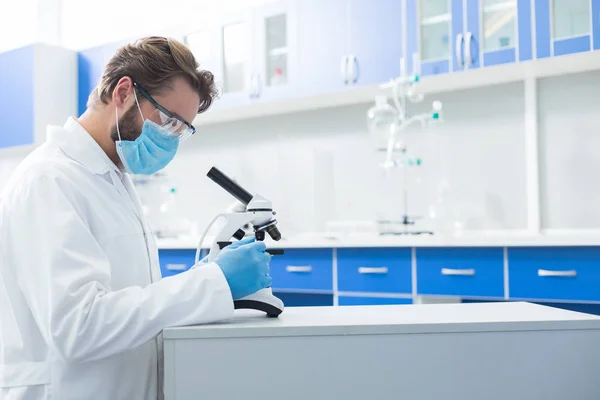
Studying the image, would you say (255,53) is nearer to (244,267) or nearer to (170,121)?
(170,121)

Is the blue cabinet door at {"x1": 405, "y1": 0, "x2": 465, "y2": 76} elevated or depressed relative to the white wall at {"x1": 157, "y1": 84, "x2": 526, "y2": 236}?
elevated

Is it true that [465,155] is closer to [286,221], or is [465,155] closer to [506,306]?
[286,221]

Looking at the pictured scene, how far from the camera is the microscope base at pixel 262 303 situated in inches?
43.9

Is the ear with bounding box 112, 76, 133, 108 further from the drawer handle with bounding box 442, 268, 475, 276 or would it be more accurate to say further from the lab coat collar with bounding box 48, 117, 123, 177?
the drawer handle with bounding box 442, 268, 475, 276

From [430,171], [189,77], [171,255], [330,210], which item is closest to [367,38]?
[430,171]

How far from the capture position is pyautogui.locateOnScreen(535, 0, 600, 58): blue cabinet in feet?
8.46

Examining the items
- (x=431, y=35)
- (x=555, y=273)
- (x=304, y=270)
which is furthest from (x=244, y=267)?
(x=431, y=35)

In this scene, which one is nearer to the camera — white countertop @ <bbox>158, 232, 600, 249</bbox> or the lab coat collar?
the lab coat collar

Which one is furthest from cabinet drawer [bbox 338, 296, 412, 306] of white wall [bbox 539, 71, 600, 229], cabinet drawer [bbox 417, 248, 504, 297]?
white wall [bbox 539, 71, 600, 229]

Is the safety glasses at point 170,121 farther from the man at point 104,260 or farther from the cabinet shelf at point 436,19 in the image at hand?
the cabinet shelf at point 436,19

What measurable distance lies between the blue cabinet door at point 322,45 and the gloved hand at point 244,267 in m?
2.29

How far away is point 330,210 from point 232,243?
2553 mm

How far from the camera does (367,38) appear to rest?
319 cm

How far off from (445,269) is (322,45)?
137cm
